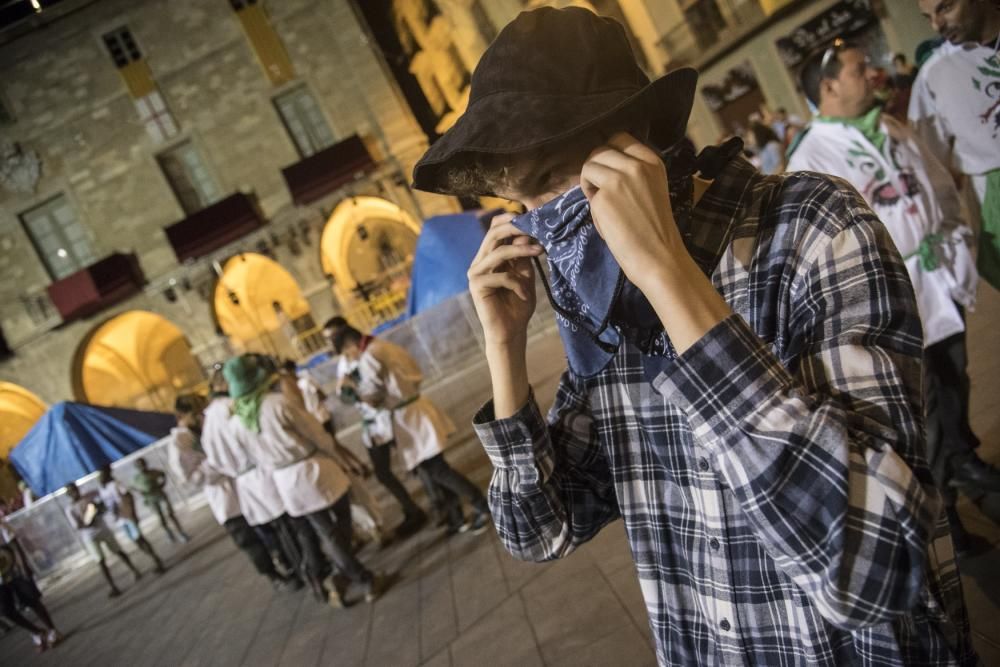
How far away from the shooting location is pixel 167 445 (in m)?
10.9

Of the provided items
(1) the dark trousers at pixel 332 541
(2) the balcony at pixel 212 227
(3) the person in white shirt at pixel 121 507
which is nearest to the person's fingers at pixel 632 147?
(1) the dark trousers at pixel 332 541

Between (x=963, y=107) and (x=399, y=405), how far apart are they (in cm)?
416

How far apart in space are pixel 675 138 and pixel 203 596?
24.1 ft

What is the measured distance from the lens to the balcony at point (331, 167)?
19.5m

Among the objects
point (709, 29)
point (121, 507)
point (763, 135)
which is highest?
point (709, 29)

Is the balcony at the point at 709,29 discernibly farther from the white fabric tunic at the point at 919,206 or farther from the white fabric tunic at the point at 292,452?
the white fabric tunic at the point at 292,452

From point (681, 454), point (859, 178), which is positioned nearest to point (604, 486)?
point (681, 454)

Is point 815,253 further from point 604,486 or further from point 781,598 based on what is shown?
point 604,486

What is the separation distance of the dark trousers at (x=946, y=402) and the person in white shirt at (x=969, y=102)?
0.37 meters

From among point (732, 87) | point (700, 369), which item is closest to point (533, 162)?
point (700, 369)

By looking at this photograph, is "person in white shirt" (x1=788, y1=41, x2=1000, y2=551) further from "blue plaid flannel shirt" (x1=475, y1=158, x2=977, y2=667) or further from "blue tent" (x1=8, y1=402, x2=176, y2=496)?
"blue tent" (x1=8, y1=402, x2=176, y2=496)

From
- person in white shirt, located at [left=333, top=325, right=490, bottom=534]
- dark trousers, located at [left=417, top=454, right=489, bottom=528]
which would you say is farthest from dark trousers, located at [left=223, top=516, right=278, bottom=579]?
dark trousers, located at [left=417, top=454, right=489, bottom=528]

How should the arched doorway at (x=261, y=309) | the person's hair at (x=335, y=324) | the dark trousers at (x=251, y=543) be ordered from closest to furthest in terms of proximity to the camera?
1. the person's hair at (x=335, y=324)
2. the dark trousers at (x=251, y=543)
3. the arched doorway at (x=261, y=309)

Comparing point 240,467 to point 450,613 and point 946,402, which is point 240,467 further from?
point 946,402
